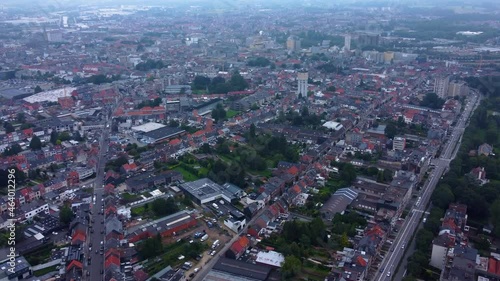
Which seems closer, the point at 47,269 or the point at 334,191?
the point at 47,269

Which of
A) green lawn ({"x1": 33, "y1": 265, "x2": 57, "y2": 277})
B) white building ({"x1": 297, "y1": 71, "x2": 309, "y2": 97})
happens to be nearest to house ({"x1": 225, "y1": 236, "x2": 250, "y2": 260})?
green lawn ({"x1": 33, "y1": 265, "x2": 57, "y2": 277})

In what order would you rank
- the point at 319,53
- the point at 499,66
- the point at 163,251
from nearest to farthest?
1. the point at 163,251
2. the point at 499,66
3. the point at 319,53

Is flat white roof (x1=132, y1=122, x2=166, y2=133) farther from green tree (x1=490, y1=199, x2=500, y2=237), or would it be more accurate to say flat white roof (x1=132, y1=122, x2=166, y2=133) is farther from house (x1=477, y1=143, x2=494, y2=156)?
green tree (x1=490, y1=199, x2=500, y2=237)

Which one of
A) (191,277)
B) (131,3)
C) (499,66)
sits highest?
(131,3)

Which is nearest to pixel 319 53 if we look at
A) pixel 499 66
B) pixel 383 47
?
pixel 383 47

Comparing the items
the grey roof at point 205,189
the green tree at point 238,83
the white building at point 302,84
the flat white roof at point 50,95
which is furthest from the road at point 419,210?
the flat white roof at point 50,95

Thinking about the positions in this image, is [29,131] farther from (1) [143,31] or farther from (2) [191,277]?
(1) [143,31]
